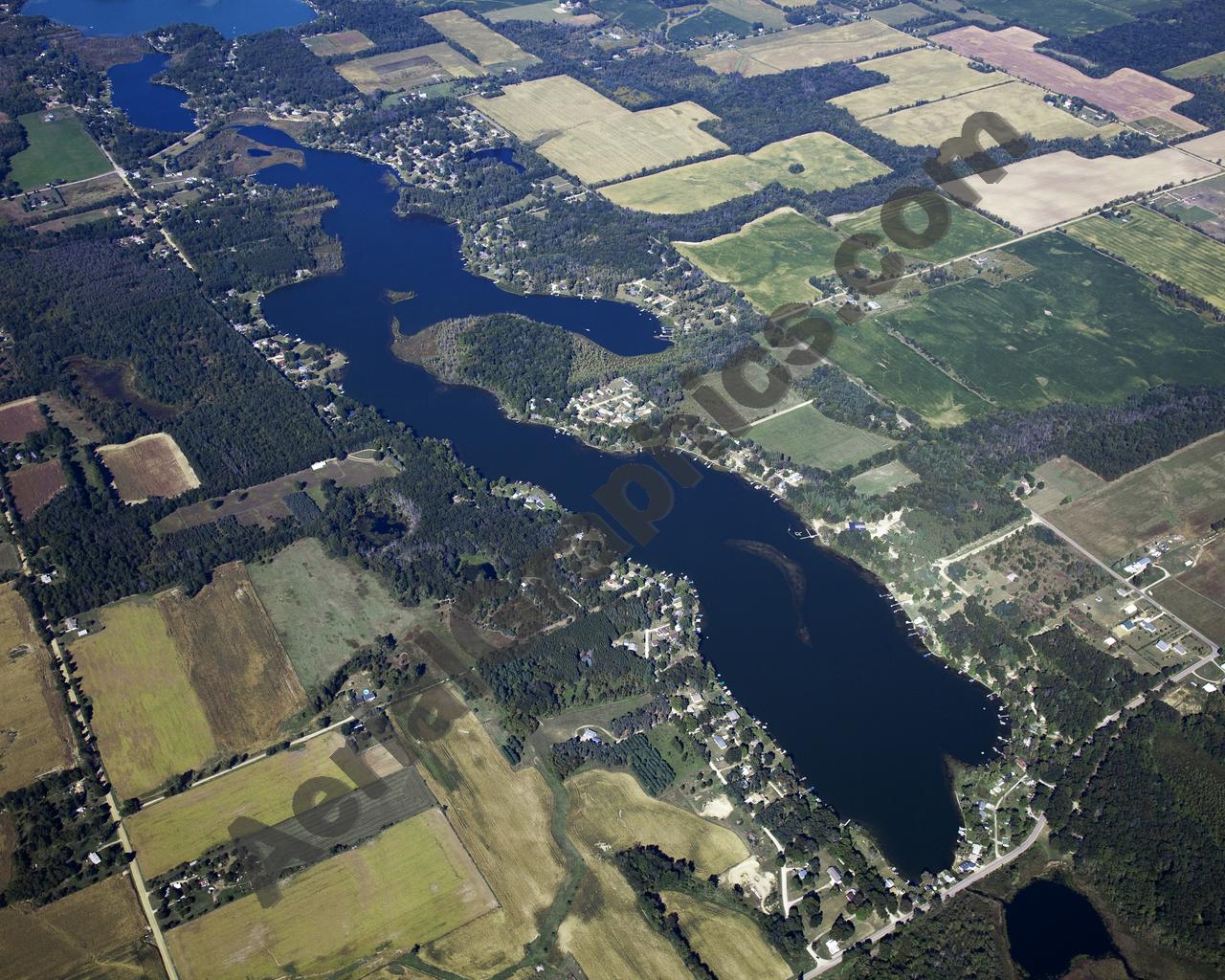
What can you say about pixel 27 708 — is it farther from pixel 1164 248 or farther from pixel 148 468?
pixel 1164 248

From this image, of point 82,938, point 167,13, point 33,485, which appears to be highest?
point 167,13

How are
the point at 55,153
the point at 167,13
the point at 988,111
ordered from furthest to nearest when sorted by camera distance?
the point at 167,13 → the point at 988,111 → the point at 55,153

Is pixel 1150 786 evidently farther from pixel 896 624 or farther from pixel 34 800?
pixel 34 800

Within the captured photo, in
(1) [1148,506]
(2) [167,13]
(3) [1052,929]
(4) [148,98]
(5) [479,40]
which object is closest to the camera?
(3) [1052,929]

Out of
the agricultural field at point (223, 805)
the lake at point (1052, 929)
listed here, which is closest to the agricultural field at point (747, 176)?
the agricultural field at point (223, 805)

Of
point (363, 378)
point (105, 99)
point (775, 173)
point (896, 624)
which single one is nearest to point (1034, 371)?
point (896, 624)

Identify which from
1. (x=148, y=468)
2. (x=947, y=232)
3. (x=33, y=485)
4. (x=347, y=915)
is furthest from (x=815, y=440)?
(x=33, y=485)

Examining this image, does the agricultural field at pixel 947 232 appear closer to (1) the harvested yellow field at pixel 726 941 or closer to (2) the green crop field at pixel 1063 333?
(2) the green crop field at pixel 1063 333
